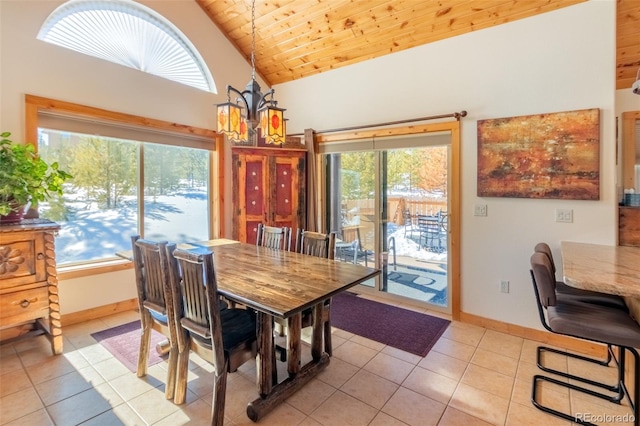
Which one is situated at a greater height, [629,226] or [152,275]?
[629,226]

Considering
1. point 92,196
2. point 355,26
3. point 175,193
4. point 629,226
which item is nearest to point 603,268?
point 629,226

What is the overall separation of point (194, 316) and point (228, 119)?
1.34 metres

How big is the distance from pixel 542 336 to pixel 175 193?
4283mm

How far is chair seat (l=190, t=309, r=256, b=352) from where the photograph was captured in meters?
1.83

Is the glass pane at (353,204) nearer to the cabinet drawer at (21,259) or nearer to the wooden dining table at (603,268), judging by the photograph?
the wooden dining table at (603,268)

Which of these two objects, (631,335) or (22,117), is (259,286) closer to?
(631,335)

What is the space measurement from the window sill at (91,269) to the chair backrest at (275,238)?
1.57 meters

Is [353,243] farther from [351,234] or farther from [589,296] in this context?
[589,296]

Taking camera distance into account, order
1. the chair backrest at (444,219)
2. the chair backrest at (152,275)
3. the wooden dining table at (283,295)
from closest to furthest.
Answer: the wooden dining table at (283,295), the chair backrest at (152,275), the chair backrest at (444,219)

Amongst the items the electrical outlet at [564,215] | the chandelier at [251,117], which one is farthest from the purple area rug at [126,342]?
the electrical outlet at [564,215]

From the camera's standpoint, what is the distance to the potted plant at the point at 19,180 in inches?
90.6

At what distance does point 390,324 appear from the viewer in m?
3.19

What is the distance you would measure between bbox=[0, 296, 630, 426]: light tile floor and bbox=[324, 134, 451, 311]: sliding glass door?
110 cm

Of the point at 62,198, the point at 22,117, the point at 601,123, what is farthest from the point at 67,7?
the point at 601,123
